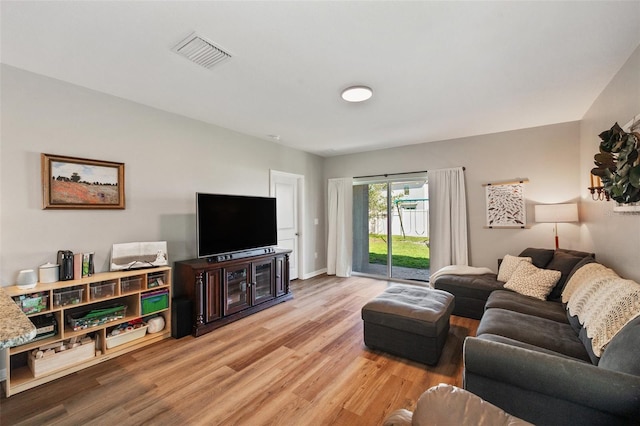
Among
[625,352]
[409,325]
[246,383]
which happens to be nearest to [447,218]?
[409,325]

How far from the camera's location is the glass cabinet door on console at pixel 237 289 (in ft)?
10.9

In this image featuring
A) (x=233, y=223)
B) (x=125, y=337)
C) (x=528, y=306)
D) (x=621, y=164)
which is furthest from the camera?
(x=233, y=223)

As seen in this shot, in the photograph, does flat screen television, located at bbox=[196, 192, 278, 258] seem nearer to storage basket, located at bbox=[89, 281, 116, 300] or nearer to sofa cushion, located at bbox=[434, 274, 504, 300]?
storage basket, located at bbox=[89, 281, 116, 300]

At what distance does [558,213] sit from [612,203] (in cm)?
96

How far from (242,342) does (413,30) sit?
318cm

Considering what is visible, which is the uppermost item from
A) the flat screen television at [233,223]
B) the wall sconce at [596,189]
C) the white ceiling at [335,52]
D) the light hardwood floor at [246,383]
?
the white ceiling at [335,52]

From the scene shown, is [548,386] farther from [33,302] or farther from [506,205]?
[33,302]

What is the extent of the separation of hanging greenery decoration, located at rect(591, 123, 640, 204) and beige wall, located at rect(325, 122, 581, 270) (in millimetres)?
2051

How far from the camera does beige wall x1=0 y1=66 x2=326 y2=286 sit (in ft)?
7.41

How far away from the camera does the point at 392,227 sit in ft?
17.5

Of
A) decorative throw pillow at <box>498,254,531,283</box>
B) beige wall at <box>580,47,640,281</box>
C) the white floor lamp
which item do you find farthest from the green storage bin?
the white floor lamp

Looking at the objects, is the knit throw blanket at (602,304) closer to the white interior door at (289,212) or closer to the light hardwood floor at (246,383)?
the light hardwood floor at (246,383)

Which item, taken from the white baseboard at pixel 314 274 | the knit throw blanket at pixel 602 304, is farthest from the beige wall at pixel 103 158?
the knit throw blanket at pixel 602 304

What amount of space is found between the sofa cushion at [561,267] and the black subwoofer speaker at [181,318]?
3.94m
